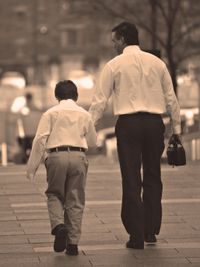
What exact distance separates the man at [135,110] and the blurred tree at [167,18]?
52.8ft

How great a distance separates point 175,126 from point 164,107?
192 millimetres

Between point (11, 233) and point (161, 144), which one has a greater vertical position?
point (161, 144)

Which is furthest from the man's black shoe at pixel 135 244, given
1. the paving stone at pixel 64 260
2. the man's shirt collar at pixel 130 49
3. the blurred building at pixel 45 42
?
the blurred building at pixel 45 42

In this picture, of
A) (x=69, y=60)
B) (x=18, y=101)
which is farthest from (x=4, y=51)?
(x=18, y=101)

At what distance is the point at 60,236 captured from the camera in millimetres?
8180

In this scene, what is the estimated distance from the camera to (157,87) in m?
8.70

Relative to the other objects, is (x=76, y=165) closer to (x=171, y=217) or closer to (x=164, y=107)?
(x=164, y=107)

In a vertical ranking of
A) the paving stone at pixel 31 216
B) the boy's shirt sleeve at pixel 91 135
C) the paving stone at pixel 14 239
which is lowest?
the paving stone at pixel 14 239

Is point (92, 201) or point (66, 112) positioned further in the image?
point (92, 201)

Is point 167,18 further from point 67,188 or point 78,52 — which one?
point 78,52

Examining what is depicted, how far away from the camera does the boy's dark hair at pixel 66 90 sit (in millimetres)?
8453

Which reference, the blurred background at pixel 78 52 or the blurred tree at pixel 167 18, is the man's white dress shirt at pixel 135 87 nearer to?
the blurred background at pixel 78 52

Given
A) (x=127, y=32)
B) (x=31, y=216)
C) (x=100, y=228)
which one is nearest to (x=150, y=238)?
(x=100, y=228)

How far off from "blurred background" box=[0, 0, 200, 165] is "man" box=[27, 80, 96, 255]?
228cm
